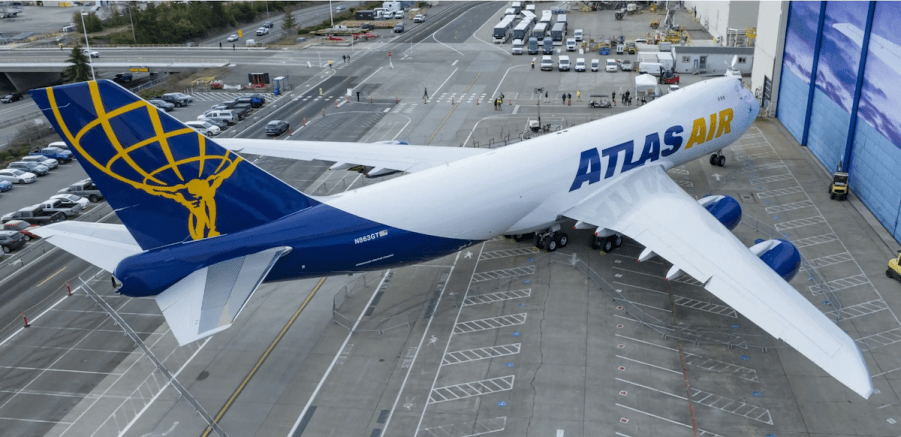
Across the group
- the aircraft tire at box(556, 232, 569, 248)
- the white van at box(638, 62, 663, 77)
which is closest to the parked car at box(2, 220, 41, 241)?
the aircraft tire at box(556, 232, 569, 248)

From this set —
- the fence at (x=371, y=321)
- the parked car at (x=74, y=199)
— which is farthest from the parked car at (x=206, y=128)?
the fence at (x=371, y=321)

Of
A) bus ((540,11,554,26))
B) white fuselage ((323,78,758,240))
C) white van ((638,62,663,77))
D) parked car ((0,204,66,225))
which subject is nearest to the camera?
white fuselage ((323,78,758,240))

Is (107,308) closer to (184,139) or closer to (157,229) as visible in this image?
(157,229)

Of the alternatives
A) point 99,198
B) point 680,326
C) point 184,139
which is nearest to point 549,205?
point 680,326

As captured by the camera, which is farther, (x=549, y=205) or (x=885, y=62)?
(x=885, y=62)

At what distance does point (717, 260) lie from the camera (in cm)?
3600

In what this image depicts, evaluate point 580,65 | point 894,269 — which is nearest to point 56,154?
point 580,65

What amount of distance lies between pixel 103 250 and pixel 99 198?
33.1 metres

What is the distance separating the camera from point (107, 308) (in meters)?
42.8

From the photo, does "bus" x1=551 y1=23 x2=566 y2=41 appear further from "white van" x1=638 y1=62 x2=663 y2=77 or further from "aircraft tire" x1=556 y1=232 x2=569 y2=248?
"aircraft tire" x1=556 y1=232 x2=569 y2=248

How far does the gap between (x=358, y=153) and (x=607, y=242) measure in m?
19.3

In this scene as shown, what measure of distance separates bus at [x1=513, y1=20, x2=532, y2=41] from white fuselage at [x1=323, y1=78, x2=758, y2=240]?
238 ft

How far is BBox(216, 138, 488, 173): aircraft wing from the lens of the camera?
169ft

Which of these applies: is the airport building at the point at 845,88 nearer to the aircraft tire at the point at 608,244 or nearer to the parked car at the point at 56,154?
the aircraft tire at the point at 608,244
